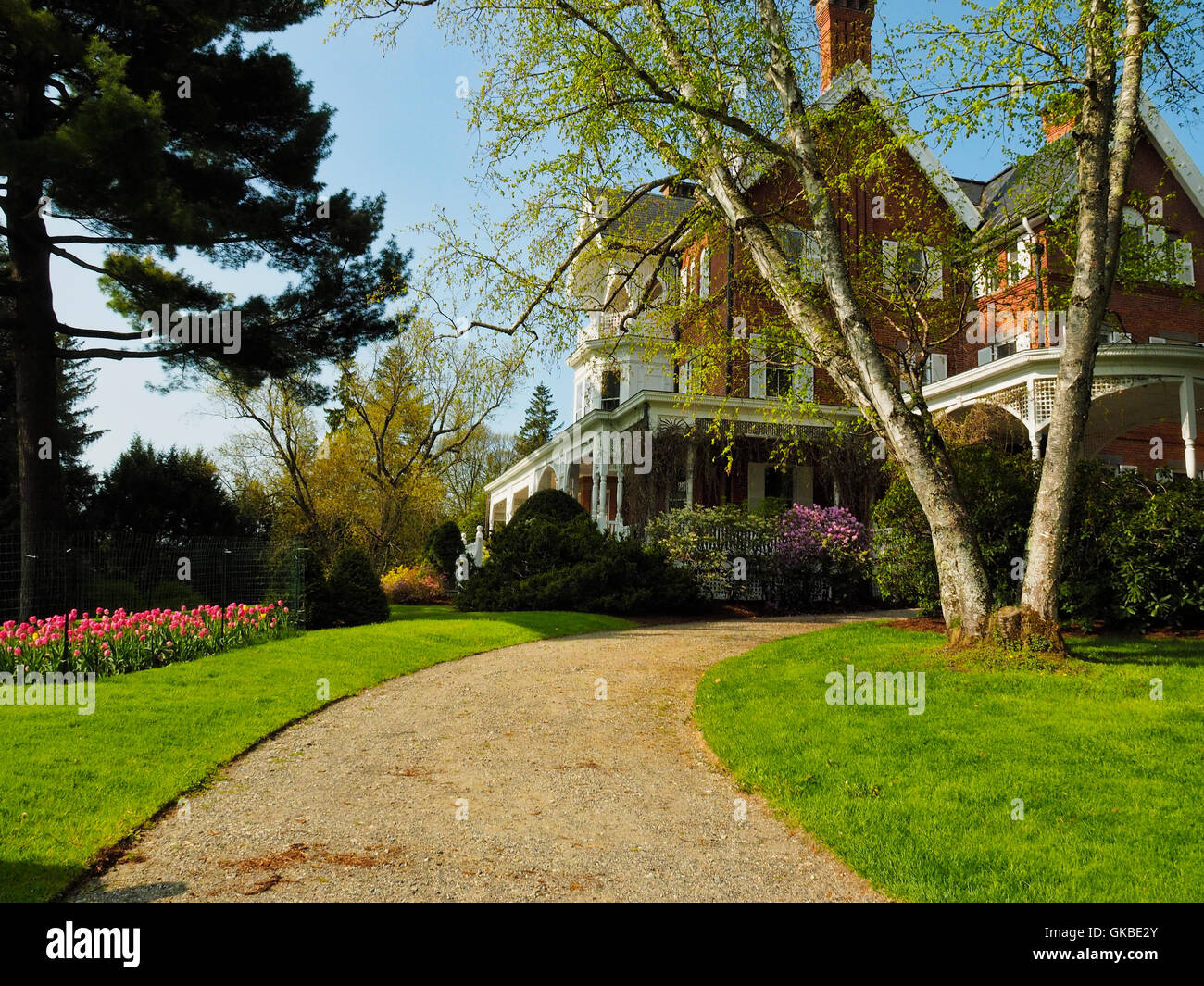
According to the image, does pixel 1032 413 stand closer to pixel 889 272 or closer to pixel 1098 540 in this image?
pixel 889 272

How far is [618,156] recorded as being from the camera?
11.3 metres

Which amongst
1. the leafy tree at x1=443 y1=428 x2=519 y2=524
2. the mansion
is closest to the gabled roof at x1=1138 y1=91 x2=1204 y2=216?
the mansion

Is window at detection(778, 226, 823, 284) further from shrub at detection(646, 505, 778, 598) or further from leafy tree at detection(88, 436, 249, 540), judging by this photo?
leafy tree at detection(88, 436, 249, 540)

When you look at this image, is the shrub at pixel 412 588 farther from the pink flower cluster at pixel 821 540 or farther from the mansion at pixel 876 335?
the pink flower cluster at pixel 821 540

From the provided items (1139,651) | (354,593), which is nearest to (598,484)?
(354,593)

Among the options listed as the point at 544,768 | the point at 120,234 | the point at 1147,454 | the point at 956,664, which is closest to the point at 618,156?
the point at 956,664

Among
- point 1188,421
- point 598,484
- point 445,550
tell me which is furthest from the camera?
point 445,550

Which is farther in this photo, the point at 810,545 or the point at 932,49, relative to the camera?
the point at 810,545

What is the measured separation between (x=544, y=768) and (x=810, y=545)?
11915mm

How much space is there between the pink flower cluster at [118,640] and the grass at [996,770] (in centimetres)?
623

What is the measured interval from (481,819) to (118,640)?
6363 millimetres

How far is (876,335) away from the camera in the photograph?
22.0 meters

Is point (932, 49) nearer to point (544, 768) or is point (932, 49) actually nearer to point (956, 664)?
point (956, 664)

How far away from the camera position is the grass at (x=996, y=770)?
4062 millimetres
